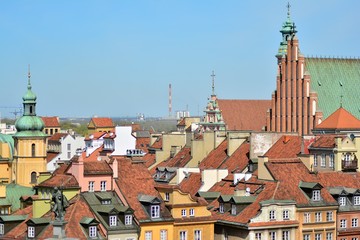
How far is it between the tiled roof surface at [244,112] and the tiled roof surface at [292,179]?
85.0 metres

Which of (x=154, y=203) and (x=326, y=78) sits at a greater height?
(x=326, y=78)

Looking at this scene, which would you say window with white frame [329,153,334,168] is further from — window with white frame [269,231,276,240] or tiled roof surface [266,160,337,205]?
window with white frame [269,231,276,240]

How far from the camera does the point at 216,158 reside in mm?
103062

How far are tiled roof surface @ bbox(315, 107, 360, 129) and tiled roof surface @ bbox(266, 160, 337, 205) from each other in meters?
26.0

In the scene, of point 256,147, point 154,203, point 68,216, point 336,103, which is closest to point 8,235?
point 68,216

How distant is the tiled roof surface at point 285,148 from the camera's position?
3890 inches

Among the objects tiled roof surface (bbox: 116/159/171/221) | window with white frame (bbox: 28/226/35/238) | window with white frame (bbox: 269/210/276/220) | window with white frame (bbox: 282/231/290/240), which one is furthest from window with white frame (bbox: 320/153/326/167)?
window with white frame (bbox: 28/226/35/238)

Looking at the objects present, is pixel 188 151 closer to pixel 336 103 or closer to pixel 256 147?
pixel 256 147

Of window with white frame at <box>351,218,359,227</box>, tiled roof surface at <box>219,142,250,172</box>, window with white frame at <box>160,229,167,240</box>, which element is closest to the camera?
window with white frame at <box>160,229,167,240</box>

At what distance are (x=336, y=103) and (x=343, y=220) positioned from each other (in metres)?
42.3

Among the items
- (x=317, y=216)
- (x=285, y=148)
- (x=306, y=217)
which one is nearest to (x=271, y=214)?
(x=306, y=217)

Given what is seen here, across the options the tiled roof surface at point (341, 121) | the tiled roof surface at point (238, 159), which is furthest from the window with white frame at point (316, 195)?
the tiled roof surface at point (341, 121)

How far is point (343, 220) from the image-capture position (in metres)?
84.1

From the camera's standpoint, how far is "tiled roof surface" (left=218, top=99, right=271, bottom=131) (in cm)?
17275
